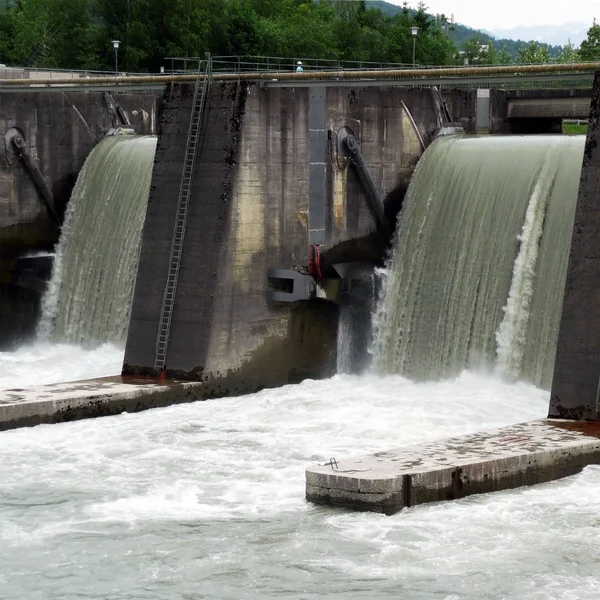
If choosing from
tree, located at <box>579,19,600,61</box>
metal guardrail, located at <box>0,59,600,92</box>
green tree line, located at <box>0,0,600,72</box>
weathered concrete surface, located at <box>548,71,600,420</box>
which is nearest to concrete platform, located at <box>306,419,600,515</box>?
weathered concrete surface, located at <box>548,71,600,420</box>

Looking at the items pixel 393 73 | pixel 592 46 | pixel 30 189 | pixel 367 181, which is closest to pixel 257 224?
pixel 367 181

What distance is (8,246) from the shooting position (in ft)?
109

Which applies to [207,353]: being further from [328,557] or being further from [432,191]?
[328,557]

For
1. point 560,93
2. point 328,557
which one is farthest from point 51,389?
point 560,93

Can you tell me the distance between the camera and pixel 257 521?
1812cm

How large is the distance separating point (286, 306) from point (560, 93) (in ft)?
32.7

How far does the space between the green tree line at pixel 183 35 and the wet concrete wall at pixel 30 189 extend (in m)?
28.9

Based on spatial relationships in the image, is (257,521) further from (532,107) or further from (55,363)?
(532,107)

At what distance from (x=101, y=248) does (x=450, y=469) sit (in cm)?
1510

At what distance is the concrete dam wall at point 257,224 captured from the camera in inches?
1034

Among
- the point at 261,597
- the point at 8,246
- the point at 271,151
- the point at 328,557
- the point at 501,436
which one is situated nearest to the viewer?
the point at 261,597

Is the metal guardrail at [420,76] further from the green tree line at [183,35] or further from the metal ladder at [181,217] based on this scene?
the green tree line at [183,35]

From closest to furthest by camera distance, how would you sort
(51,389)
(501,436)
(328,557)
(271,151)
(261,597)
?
(261,597)
(328,557)
(501,436)
(51,389)
(271,151)

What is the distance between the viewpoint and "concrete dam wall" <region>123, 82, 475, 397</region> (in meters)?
26.3
